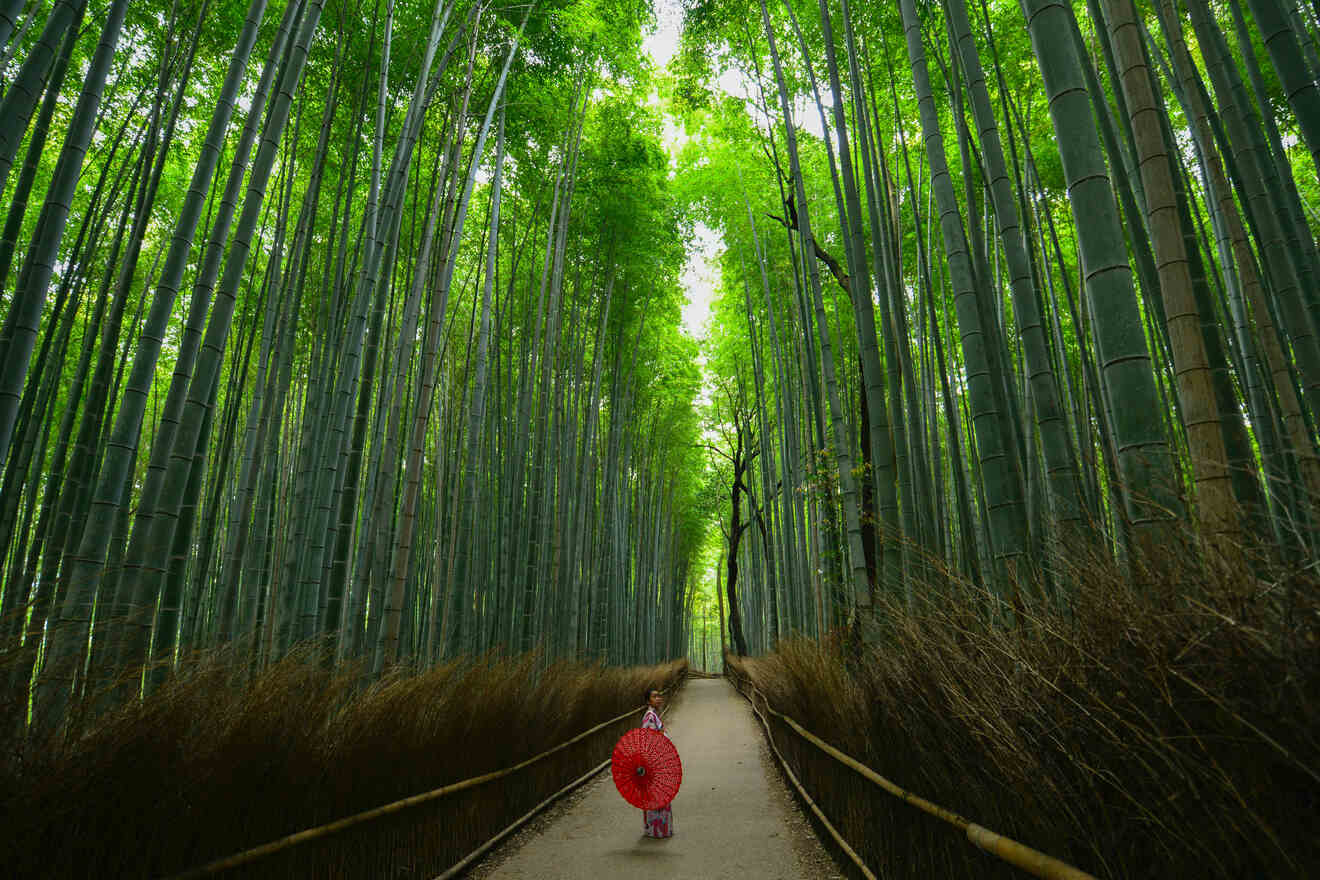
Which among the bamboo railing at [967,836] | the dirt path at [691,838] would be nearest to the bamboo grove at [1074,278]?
the bamboo railing at [967,836]

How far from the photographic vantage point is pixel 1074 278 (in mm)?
6402

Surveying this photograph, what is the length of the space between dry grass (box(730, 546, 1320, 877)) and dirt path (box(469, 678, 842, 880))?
1.34m

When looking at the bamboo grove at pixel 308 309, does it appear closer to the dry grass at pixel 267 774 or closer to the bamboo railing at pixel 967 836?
the dry grass at pixel 267 774

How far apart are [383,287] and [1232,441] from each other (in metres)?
3.73

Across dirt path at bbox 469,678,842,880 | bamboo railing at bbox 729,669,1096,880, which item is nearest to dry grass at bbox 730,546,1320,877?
bamboo railing at bbox 729,669,1096,880

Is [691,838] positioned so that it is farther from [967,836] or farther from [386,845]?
[967,836]

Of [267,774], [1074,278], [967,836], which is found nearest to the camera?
[967,836]

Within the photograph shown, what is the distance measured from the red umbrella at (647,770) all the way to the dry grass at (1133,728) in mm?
1669

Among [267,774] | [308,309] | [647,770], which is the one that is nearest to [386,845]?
[267,774]

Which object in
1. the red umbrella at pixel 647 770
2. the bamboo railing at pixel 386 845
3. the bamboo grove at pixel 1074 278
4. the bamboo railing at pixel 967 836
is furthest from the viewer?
the red umbrella at pixel 647 770

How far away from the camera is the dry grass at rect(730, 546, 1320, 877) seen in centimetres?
70

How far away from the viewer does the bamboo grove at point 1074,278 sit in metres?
1.38

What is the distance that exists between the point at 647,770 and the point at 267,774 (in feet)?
6.76

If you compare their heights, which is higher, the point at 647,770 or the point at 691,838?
the point at 647,770
